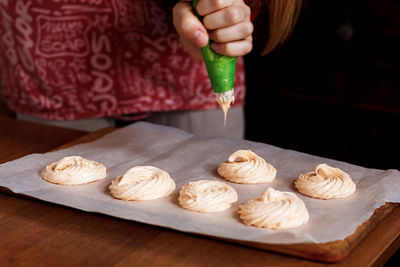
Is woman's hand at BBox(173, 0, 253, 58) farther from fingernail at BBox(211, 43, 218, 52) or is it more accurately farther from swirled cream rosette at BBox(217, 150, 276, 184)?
swirled cream rosette at BBox(217, 150, 276, 184)

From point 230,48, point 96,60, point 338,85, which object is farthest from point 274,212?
point 338,85

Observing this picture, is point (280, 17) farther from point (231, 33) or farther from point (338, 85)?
point (338, 85)

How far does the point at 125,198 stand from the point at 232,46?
1.44 feet

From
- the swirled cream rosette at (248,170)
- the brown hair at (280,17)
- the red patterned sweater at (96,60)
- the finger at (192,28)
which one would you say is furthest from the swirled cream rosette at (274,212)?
the red patterned sweater at (96,60)

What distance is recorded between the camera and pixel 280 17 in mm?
1554

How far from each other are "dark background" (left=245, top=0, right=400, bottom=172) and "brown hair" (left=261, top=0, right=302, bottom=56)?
1.77 meters

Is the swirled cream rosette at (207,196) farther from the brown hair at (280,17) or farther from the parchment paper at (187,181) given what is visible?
the brown hair at (280,17)

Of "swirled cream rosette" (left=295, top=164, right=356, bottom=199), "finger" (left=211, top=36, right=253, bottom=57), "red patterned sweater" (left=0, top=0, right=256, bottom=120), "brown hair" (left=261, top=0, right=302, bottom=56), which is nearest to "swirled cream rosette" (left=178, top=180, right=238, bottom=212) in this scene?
"swirled cream rosette" (left=295, top=164, right=356, bottom=199)

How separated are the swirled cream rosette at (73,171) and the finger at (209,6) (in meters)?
0.46

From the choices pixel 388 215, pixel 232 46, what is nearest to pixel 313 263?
pixel 388 215

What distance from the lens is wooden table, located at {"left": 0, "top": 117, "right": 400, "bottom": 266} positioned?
1017mm

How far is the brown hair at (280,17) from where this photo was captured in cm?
153

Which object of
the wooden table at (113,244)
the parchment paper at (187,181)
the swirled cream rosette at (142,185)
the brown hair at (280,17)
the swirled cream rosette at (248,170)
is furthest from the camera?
the brown hair at (280,17)

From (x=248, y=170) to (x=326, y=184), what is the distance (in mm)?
195
